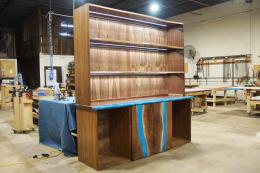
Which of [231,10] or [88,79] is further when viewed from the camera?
[231,10]

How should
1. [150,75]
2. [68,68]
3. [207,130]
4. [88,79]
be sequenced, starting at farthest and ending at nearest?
[68,68] < [207,130] < [150,75] < [88,79]

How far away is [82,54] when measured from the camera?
330 centimetres

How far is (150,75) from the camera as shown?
437 centimetres

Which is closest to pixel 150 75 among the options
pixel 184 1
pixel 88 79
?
pixel 88 79

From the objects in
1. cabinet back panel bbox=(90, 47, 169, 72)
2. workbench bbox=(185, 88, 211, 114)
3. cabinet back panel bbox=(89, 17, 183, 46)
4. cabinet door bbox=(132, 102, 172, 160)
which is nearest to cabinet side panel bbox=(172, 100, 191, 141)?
cabinet door bbox=(132, 102, 172, 160)

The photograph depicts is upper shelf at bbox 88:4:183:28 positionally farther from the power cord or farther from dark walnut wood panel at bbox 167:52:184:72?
the power cord

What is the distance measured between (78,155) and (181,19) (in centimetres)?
1016

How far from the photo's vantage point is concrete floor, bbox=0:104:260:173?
126 inches

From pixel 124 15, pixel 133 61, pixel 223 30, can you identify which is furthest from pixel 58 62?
pixel 124 15

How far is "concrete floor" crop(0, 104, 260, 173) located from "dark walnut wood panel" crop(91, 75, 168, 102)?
1056 mm

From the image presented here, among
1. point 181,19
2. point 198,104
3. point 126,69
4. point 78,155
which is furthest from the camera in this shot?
point 181,19

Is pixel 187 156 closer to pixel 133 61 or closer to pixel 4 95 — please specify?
pixel 133 61

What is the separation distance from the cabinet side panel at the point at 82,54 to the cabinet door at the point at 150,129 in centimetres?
75

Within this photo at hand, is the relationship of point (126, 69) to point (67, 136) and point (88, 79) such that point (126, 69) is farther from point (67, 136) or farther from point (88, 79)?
point (67, 136)
